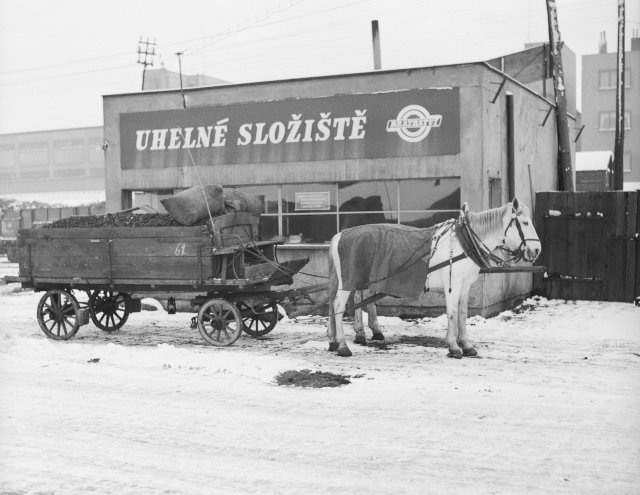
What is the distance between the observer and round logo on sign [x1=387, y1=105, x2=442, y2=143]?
588 inches

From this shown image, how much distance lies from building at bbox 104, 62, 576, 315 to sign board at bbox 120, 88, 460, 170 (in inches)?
0.9

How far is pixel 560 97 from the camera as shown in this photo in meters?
18.0

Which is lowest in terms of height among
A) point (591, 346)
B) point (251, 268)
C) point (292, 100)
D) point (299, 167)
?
point (591, 346)

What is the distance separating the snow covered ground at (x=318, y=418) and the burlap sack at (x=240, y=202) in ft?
7.46

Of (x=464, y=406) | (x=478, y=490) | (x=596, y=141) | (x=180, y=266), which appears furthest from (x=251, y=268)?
(x=596, y=141)

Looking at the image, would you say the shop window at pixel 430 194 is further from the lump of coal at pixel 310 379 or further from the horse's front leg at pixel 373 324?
the lump of coal at pixel 310 379

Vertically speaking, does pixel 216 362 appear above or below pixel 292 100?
below

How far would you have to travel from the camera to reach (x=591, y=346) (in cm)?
1170

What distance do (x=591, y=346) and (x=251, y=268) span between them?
5.45m

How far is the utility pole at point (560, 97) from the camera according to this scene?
58.6ft

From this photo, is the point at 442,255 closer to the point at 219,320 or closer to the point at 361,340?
the point at 361,340

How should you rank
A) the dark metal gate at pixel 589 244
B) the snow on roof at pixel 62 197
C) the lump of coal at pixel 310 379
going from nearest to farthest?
the lump of coal at pixel 310 379
the dark metal gate at pixel 589 244
the snow on roof at pixel 62 197

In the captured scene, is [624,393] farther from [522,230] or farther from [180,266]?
[180,266]

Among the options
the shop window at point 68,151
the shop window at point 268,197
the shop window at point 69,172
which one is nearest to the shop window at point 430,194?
the shop window at point 268,197
